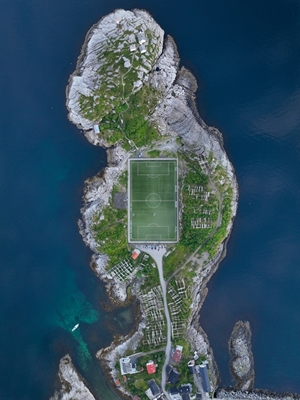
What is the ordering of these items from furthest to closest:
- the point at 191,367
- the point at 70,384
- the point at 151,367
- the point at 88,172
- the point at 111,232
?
the point at 88,172, the point at 70,384, the point at 111,232, the point at 191,367, the point at 151,367

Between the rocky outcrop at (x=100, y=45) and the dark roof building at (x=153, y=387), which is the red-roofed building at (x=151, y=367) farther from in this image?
the rocky outcrop at (x=100, y=45)

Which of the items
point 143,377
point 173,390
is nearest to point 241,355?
point 173,390

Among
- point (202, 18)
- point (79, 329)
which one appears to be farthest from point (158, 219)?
point (202, 18)

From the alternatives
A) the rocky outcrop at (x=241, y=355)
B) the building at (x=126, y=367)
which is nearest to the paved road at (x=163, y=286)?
the building at (x=126, y=367)

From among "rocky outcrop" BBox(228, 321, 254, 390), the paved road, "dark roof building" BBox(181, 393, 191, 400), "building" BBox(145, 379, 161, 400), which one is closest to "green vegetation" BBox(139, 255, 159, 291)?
the paved road

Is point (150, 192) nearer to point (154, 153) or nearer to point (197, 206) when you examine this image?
point (154, 153)

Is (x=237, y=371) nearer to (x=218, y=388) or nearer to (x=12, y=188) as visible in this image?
(x=218, y=388)
